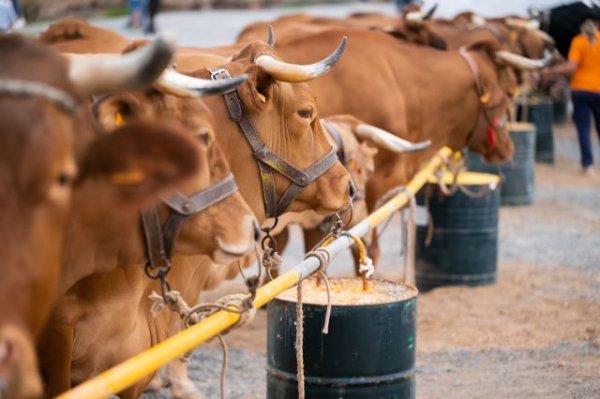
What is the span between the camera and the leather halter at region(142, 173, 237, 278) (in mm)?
4004

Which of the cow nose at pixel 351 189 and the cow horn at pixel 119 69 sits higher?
the cow horn at pixel 119 69

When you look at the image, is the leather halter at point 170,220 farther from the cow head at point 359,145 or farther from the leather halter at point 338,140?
the cow head at point 359,145

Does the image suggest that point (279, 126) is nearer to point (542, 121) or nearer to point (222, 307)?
point (222, 307)

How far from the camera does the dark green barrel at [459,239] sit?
30.9 ft

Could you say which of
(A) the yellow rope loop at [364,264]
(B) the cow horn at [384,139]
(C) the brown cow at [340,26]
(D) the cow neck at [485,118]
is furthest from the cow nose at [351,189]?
(D) the cow neck at [485,118]

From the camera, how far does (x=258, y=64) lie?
495cm

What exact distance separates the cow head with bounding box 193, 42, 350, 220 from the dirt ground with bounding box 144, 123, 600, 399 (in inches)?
67.2

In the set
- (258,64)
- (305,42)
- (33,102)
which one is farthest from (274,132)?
(305,42)

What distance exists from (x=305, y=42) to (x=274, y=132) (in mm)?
3568

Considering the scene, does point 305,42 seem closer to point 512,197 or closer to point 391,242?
point 391,242

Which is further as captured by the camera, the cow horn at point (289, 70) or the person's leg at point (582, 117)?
the person's leg at point (582, 117)

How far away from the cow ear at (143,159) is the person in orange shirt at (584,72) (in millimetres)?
12840

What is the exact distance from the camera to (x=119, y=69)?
302 cm

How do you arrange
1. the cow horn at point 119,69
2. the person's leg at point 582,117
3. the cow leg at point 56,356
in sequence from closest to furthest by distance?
1. the cow horn at point 119,69
2. the cow leg at point 56,356
3. the person's leg at point 582,117
